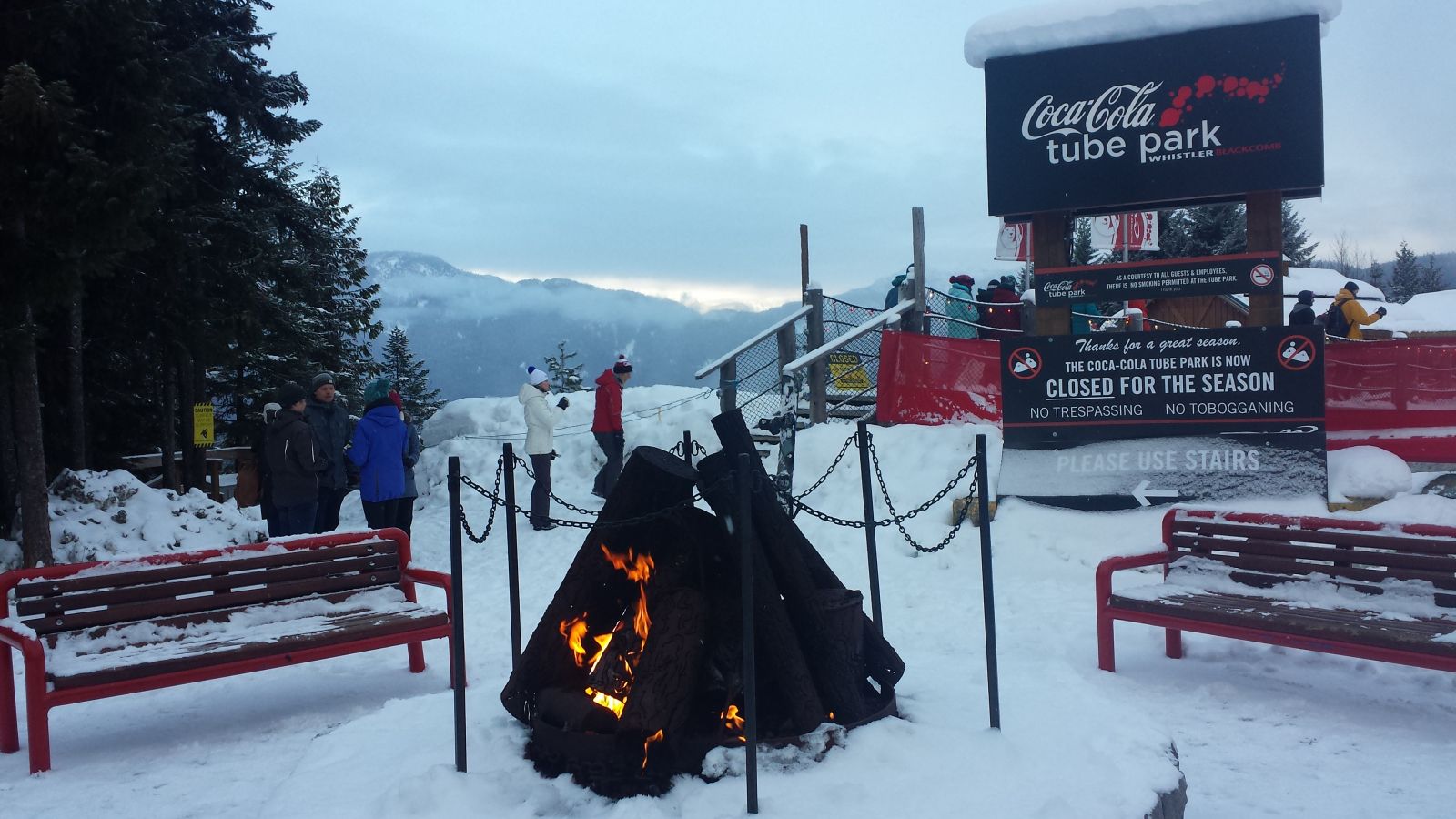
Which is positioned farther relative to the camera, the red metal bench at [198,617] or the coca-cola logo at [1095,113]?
the coca-cola logo at [1095,113]

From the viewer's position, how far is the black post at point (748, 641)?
12.6 ft

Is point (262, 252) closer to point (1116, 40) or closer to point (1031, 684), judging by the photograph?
point (1116, 40)

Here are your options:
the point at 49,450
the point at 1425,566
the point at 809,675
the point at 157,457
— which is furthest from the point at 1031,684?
the point at 157,457

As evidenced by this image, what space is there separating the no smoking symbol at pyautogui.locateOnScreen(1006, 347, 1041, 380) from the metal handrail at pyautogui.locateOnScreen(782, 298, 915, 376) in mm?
2613

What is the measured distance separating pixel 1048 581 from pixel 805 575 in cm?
493

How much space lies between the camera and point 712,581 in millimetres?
4789

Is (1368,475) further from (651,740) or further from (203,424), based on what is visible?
(203,424)

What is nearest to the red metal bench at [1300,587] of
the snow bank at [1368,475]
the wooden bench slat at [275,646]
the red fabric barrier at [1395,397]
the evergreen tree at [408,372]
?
the snow bank at [1368,475]

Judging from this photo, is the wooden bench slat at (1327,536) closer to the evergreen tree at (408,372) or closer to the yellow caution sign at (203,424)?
the yellow caution sign at (203,424)

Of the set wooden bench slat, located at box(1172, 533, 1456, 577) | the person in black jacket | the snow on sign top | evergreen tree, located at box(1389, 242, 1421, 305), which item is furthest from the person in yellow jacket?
evergreen tree, located at box(1389, 242, 1421, 305)

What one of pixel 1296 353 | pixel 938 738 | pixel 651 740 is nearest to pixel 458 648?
pixel 651 740

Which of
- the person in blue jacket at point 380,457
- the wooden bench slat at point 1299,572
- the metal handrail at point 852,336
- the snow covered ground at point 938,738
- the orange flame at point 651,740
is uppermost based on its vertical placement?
the metal handrail at point 852,336

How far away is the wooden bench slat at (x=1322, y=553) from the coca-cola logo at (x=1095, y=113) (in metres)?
5.17

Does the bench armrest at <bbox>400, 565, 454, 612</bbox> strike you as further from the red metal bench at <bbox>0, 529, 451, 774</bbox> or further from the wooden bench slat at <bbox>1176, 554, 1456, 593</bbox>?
the wooden bench slat at <bbox>1176, 554, 1456, 593</bbox>
